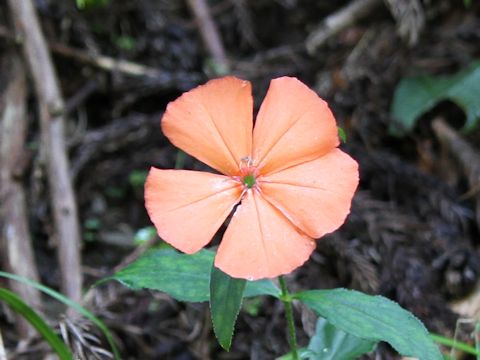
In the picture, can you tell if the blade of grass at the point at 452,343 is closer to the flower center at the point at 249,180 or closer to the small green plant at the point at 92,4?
the flower center at the point at 249,180

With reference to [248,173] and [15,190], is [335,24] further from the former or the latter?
[248,173]

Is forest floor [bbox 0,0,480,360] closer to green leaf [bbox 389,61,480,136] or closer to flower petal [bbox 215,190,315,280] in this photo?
green leaf [bbox 389,61,480,136]

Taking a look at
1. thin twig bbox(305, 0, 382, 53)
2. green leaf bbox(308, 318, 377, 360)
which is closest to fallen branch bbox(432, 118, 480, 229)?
thin twig bbox(305, 0, 382, 53)

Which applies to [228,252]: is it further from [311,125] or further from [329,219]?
[311,125]

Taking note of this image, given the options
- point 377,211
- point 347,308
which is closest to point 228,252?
point 347,308

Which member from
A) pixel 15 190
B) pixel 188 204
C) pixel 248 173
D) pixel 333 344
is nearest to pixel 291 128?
pixel 248 173

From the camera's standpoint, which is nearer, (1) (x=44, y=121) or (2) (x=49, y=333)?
(2) (x=49, y=333)
